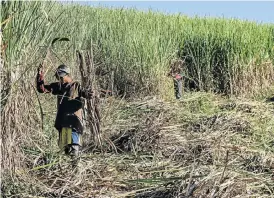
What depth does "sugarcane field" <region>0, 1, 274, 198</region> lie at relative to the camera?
3.56 meters

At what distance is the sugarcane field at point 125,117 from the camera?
3564 mm

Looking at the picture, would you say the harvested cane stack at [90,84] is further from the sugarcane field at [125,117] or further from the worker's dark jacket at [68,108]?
the worker's dark jacket at [68,108]

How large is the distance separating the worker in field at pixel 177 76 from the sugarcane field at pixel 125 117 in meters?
0.02

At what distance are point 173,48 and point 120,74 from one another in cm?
137

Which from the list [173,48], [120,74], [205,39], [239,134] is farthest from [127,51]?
[239,134]

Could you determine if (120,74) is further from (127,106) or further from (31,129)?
(31,129)

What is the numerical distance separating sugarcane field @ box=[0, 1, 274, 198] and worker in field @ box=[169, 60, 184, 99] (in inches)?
0.8

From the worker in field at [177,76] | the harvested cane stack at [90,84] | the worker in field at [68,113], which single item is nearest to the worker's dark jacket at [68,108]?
the worker in field at [68,113]

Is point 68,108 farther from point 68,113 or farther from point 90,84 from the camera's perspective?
point 90,84

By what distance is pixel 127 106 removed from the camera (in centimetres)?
730

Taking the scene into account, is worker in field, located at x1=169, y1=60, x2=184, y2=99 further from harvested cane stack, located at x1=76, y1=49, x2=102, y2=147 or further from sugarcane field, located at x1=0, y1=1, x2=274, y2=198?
harvested cane stack, located at x1=76, y1=49, x2=102, y2=147

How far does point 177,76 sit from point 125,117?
7.84 feet

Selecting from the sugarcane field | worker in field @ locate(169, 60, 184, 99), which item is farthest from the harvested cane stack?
worker in field @ locate(169, 60, 184, 99)

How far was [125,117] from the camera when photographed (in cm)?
690
